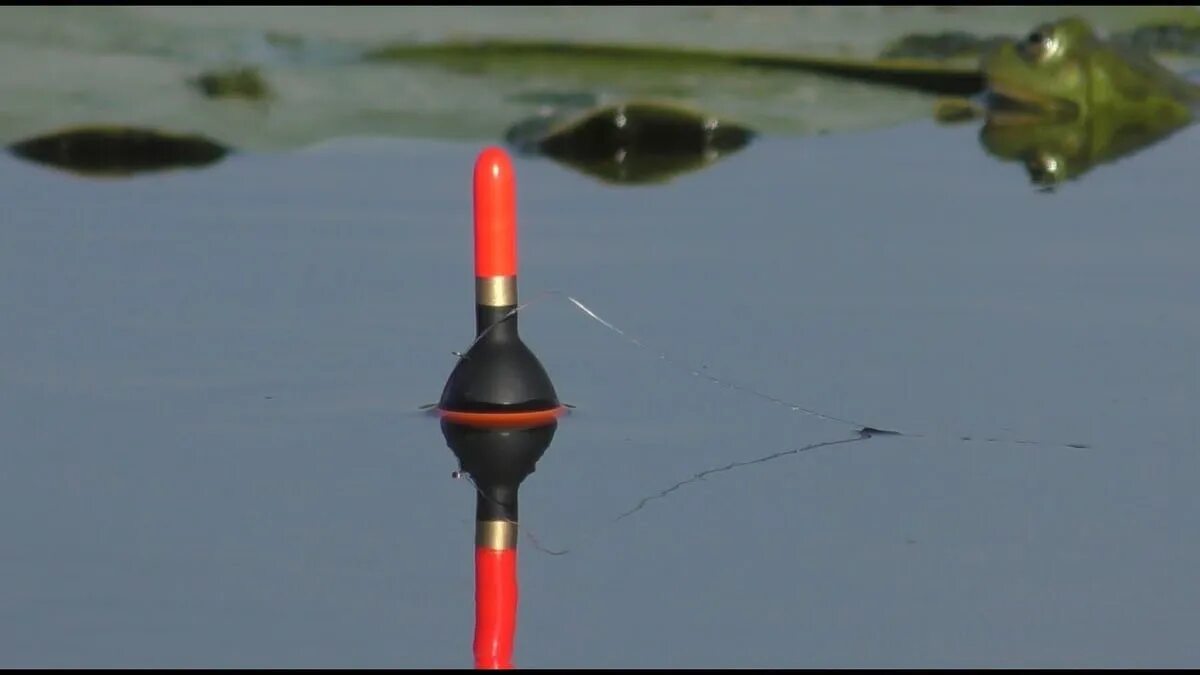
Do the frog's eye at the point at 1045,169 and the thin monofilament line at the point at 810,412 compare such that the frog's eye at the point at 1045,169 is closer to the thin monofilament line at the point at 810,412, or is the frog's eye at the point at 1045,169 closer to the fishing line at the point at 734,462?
the fishing line at the point at 734,462

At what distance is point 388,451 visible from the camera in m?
6.05

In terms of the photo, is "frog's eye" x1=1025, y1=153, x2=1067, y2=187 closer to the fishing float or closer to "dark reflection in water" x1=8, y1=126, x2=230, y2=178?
"dark reflection in water" x1=8, y1=126, x2=230, y2=178

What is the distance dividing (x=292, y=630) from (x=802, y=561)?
1.20 metres

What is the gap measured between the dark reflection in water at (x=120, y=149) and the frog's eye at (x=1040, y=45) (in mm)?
4590

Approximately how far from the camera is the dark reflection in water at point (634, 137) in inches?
467

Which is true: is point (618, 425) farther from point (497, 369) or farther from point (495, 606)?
point (495, 606)

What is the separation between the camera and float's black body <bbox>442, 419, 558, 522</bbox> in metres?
5.51

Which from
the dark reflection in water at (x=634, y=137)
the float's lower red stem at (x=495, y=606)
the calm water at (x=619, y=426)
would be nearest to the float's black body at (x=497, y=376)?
the calm water at (x=619, y=426)

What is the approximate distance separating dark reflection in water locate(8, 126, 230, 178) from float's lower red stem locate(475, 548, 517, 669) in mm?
6296

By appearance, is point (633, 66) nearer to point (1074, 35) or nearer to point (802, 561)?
point (1074, 35)

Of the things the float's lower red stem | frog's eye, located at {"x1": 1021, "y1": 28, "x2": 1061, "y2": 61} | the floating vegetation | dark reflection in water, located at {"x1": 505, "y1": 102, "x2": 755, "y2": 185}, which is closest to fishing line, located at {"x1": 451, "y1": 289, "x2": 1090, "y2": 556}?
the float's lower red stem

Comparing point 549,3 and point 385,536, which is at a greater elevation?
point 549,3

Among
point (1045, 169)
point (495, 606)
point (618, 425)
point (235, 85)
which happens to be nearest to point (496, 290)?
point (618, 425)

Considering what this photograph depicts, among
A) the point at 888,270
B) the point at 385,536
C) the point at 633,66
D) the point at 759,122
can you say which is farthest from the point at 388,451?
the point at 633,66
